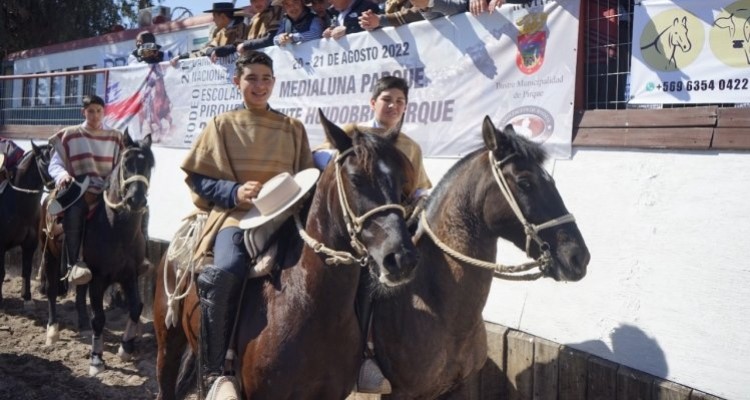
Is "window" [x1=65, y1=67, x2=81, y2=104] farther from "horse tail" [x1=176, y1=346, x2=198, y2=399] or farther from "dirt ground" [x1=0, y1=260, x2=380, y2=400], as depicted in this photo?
"horse tail" [x1=176, y1=346, x2=198, y2=399]

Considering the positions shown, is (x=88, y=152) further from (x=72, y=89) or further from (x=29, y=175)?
(x=72, y=89)

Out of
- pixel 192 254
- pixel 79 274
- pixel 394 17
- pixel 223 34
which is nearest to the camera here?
pixel 192 254

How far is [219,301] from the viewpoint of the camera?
3.31 meters

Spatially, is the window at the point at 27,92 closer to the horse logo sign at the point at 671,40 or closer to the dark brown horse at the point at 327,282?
the dark brown horse at the point at 327,282

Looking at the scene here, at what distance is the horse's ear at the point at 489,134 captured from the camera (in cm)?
357

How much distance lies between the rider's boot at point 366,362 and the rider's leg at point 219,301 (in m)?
0.70

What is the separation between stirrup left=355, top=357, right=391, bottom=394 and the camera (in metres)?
3.74

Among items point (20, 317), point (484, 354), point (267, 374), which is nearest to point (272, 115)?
point (267, 374)

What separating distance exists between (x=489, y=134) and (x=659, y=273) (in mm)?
1576

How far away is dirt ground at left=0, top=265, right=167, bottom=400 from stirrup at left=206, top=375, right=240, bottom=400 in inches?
120

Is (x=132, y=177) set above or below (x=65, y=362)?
above

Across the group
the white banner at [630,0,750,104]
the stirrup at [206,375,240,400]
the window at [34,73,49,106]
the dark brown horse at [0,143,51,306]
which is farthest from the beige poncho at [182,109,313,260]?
the window at [34,73,49,106]

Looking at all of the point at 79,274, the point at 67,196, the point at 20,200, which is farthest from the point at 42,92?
the point at 79,274

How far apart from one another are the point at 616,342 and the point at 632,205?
35.6 inches
